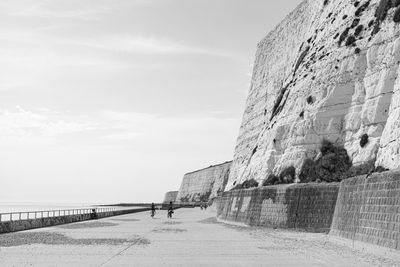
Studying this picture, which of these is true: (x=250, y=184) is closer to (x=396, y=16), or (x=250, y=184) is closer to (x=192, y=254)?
(x=396, y=16)

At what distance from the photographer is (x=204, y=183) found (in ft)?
492

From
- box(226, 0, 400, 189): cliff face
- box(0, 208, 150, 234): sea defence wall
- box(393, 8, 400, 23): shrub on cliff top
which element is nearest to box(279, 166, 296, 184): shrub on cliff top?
box(226, 0, 400, 189): cliff face

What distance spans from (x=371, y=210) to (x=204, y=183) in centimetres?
13075

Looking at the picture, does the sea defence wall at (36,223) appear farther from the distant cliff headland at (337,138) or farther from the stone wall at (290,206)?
the stone wall at (290,206)

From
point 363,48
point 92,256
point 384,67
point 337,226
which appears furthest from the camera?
point 363,48

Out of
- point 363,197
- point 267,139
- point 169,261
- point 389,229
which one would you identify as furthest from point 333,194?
point 267,139

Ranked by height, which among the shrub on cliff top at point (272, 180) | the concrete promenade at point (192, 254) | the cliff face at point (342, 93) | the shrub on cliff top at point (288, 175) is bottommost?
the concrete promenade at point (192, 254)

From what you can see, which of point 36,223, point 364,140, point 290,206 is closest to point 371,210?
point 364,140

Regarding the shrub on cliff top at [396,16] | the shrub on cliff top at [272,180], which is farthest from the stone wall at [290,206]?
the shrub on cliff top at [396,16]

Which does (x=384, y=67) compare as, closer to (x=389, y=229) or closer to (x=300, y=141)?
(x=300, y=141)

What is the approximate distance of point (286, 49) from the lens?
61281 mm

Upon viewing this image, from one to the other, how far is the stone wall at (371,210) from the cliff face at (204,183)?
3941 inches

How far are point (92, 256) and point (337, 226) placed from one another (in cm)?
1097

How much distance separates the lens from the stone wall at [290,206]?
93.1ft
